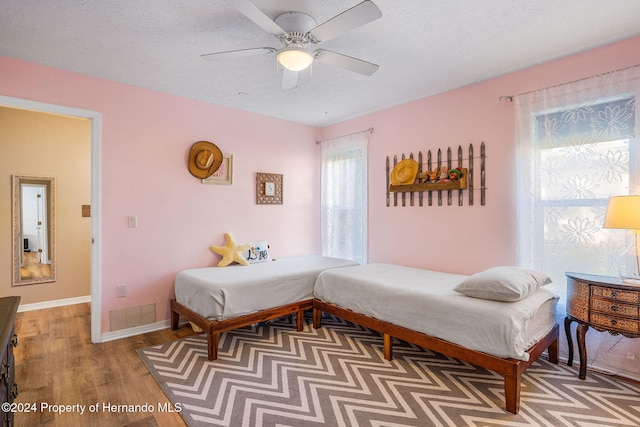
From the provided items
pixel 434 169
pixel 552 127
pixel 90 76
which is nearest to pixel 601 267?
pixel 552 127

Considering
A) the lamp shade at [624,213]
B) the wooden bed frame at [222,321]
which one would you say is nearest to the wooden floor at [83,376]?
the wooden bed frame at [222,321]

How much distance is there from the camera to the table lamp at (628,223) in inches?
78.0

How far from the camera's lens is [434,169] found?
3.40 metres

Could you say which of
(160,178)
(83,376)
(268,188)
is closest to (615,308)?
(268,188)

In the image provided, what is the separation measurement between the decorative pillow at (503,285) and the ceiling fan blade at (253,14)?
2058 millimetres

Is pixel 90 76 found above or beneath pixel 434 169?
above

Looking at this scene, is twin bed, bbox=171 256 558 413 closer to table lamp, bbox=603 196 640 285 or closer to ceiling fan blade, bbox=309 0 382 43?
table lamp, bbox=603 196 640 285

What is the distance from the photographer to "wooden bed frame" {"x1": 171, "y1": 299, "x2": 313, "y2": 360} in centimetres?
261

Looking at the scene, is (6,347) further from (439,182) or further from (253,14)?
(439,182)

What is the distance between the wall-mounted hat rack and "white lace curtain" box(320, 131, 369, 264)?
0.45 metres

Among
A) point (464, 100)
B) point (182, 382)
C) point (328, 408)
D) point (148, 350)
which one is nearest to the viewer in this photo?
point (328, 408)

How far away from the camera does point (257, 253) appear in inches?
153

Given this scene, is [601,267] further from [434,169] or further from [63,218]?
[63,218]

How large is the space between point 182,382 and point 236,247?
1675mm
